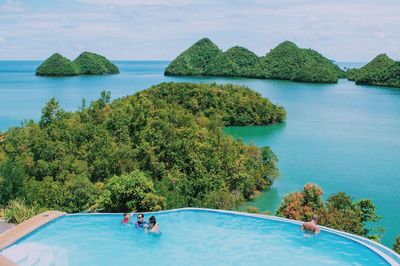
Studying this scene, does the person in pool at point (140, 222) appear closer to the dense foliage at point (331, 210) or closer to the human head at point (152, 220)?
the human head at point (152, 220)

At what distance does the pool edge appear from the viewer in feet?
33.7

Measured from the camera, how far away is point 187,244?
11102 mm

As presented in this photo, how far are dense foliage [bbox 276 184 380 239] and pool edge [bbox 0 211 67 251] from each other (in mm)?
6254

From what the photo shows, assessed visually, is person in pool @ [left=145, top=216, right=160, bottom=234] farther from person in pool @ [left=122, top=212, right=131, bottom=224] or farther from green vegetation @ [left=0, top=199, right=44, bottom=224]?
green vegetation @ [left=0, top=199, right=44, bottom=224]

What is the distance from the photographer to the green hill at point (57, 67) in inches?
4104

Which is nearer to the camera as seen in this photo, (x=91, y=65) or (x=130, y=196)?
(x=130, y=196)

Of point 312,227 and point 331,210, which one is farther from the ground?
point 312,227

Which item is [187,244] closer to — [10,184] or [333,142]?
[10,184]

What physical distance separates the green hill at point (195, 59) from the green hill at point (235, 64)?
8.02 ft

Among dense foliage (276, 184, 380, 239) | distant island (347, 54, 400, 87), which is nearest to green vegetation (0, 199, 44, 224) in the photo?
dense foliage (276, 184, 380, 239)

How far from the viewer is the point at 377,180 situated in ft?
73.2

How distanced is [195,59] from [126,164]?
100476 mm

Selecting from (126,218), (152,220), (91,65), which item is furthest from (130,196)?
(91,65)

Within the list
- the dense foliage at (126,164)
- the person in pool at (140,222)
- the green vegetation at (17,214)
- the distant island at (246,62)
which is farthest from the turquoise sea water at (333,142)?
the distant island at (246,62)
